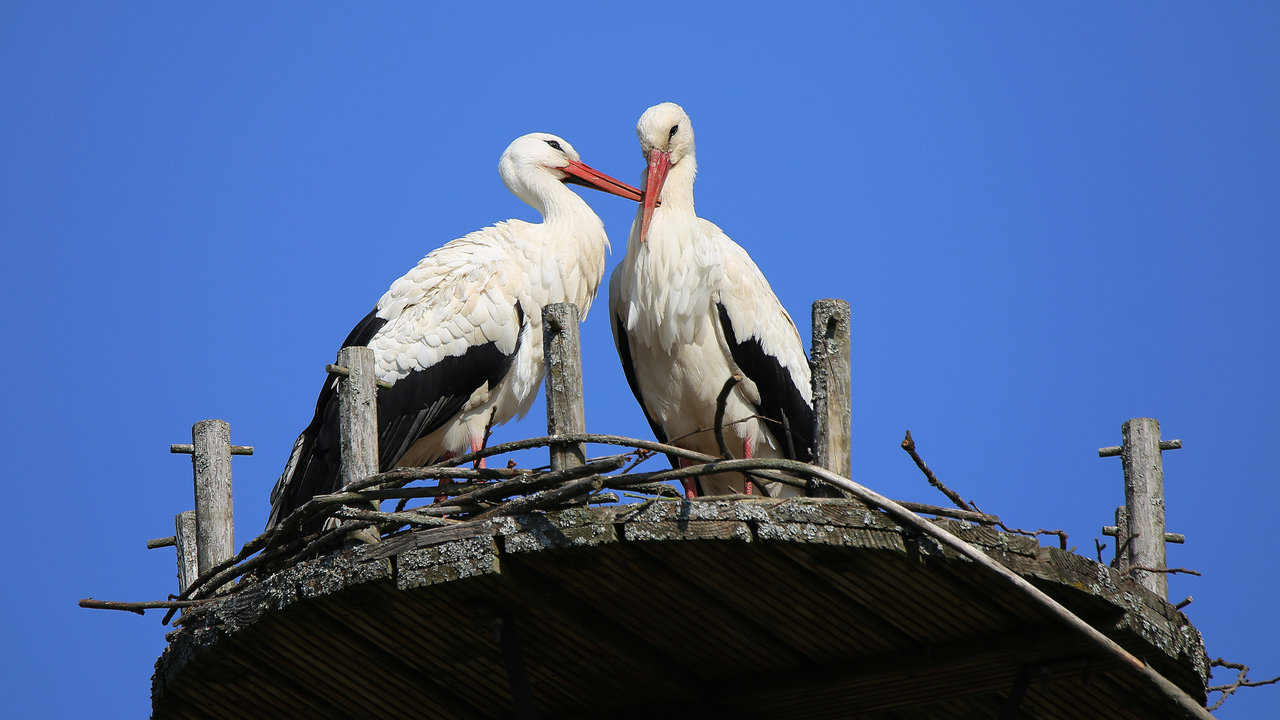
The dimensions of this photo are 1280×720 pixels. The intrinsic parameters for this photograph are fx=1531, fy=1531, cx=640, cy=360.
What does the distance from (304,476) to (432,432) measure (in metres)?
1.14

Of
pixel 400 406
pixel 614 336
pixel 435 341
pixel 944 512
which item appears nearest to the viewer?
pixel 944 512

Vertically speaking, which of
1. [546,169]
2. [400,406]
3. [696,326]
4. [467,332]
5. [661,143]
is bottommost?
[400,406]

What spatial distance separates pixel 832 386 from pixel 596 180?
16.0 feet

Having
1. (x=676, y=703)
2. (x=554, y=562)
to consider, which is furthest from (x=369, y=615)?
(x=676, y=703)

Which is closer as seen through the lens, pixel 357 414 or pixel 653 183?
pixel 357 414

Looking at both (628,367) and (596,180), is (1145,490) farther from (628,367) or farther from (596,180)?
(596,180)

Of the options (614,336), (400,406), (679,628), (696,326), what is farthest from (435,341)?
(679,628)

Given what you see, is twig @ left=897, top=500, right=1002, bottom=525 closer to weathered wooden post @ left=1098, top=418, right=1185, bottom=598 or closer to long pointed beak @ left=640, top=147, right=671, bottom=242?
weathered wooden post @ left=1098, top=418, right=1185, bottom=598

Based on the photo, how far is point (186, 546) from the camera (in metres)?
7.68

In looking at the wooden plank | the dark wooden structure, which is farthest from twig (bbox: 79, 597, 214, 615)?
the wooden plank

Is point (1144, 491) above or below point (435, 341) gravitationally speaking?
below

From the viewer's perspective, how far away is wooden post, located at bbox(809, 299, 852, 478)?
213 inches

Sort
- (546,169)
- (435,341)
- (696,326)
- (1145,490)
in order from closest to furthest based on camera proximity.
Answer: (1145,490) → (696,326) → (435,341) → (546,169)

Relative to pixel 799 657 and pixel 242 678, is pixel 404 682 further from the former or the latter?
pixel 799 657
